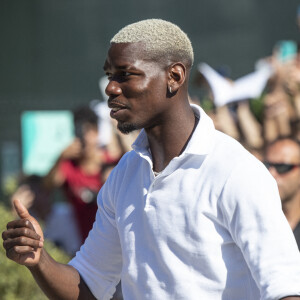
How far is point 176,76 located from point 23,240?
2.32 feet

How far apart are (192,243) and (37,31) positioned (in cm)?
971

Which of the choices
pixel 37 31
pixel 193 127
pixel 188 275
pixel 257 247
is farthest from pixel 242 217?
pixel 37 31

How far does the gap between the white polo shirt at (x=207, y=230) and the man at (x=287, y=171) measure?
158 centimetres

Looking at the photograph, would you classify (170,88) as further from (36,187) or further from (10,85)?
(10,85)

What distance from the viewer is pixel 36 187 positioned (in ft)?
22.4

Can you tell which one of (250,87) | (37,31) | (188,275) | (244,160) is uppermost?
(244,160)

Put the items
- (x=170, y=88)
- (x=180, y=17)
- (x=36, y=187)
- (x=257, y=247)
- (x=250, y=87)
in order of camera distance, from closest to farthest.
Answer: (x=257, y=247) → (x=170, y=88) → (x=36, y=187) → (x=250, y=87) → (x=180, y=17)

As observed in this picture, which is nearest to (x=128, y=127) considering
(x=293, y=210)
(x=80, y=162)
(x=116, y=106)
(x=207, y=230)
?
(x=116, y=106)

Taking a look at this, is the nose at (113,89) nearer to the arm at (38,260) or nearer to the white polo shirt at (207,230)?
the white polo shirt at (207,230)

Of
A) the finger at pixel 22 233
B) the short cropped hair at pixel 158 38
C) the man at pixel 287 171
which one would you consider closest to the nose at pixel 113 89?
the short cropped hair at pixel 158 38

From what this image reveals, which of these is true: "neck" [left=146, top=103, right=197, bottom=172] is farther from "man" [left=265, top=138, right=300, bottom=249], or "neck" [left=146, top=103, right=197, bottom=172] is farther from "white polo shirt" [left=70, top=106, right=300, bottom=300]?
"man" [left=265, top=138, right=300, bottom=249]

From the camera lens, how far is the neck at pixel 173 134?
8.32 feet

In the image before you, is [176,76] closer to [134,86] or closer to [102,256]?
[134,86]

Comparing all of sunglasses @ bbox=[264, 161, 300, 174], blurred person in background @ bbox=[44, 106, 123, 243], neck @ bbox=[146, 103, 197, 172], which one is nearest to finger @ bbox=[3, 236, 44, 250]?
neck @ bbox=[146, 103, 197, 172]
